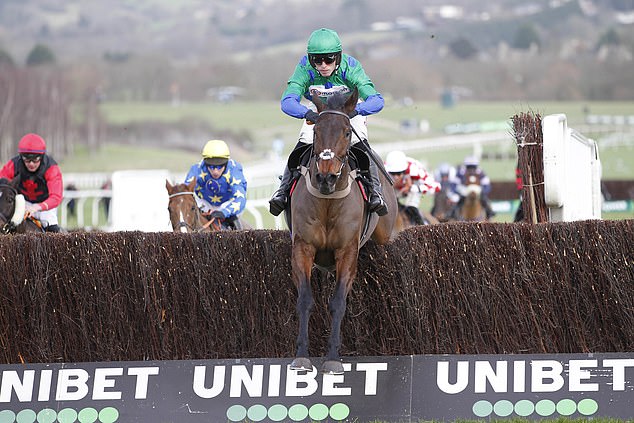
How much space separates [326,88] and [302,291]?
4.76ft

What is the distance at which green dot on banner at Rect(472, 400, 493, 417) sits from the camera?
22.0 feet

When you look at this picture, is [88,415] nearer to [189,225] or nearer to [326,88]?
[326,88]

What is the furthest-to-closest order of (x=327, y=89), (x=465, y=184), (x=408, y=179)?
(x=465, y=184) < (x=408, y=179) < (x=327, y=89)

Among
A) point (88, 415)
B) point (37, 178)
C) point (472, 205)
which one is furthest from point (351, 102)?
point (472, 205)

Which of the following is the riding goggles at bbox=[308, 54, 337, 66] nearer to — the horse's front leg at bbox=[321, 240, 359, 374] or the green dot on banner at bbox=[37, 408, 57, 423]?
the horse's front leg at bbox=[321, 240, 359, 374]

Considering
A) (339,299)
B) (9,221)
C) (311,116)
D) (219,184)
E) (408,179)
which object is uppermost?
(408,179)

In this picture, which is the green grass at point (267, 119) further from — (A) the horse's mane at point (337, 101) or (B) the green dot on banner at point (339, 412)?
(B) the green dot on banner at point (339, 412)

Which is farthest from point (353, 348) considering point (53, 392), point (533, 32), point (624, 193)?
point (533, 32)

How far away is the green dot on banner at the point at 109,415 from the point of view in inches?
268

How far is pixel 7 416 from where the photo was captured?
6.88 meters

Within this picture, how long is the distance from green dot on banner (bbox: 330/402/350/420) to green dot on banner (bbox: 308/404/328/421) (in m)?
0.04

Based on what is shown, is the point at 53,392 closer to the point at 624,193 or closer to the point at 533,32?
the point at 624,193

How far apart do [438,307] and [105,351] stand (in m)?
2.07

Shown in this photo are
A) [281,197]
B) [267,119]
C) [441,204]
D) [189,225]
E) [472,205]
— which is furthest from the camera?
[267,119]
